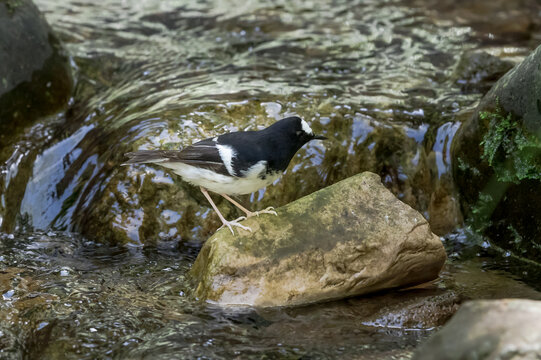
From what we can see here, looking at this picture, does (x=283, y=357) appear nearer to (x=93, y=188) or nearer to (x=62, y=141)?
(x=93, y=188)

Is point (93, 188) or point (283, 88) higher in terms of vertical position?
point (283, 88)

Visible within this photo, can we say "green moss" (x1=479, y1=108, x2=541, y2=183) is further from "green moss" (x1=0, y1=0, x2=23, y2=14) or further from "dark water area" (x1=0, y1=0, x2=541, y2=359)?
"green moss" (x1=0, y1=0, x2=23, y2=14)

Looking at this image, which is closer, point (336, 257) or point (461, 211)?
point (336, 257)

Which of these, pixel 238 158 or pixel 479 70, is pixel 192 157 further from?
pixel 479 70

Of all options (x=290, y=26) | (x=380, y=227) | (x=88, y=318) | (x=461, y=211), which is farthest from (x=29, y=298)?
(x=290, y=26)

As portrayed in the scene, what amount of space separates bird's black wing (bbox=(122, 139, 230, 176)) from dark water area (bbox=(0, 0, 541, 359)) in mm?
967

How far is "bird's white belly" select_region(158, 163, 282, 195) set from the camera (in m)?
4.88

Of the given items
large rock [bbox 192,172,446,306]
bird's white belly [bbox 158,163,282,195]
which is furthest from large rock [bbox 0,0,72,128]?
large rock [bbox 192,172,446,306]

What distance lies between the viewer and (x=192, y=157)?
506 centimetres

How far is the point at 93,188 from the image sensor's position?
639 centimetres

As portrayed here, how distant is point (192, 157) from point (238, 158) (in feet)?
1.41

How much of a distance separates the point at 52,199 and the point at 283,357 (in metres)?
3.58

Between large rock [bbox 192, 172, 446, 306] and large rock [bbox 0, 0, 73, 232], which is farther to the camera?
large rock [bbox 0, 0, 73, 232]

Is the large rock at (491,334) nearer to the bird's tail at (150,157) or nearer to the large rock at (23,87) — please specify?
the bird's tail at (150,157)
